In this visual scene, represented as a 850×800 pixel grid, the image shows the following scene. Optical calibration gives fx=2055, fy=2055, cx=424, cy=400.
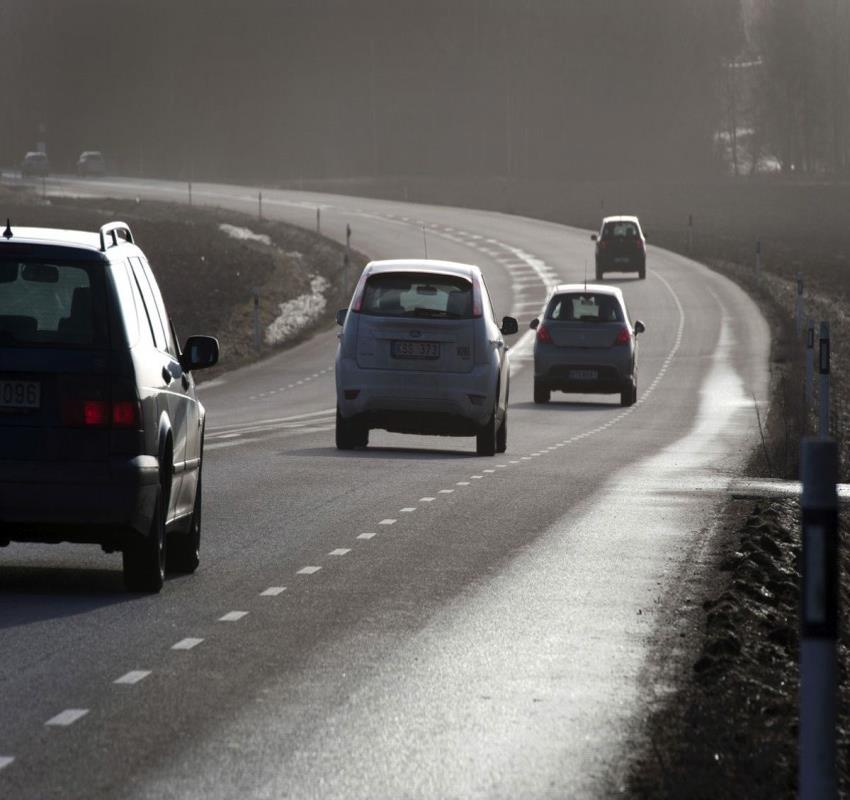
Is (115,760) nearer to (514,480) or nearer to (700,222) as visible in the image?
(514,480)

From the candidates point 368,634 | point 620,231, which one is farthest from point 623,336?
point 620,231

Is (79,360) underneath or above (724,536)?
above

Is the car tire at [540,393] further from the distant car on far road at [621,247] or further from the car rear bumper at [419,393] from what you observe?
the distant car on far road at [621,247]

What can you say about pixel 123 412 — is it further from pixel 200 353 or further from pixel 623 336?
pixel 623 336

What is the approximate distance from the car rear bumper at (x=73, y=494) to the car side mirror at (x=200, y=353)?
161cm

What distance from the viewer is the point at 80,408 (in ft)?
31.4

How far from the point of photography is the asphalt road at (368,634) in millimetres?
6259

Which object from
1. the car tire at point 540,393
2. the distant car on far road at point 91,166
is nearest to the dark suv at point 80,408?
the car tire at point 540,393

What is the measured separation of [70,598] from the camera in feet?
32.9

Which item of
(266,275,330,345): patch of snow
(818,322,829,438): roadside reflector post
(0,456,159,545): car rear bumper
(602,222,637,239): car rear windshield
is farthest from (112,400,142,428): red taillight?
(602,222,637,239): car rear windshield

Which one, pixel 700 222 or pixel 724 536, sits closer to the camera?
pixel 724 536

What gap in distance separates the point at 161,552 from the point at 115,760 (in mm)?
4012

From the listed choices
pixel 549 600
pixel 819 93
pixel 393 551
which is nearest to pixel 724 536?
pixel 393 551

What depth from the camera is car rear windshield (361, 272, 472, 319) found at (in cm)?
2023
